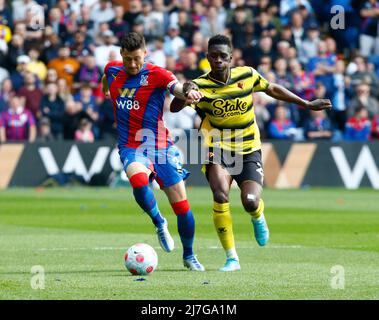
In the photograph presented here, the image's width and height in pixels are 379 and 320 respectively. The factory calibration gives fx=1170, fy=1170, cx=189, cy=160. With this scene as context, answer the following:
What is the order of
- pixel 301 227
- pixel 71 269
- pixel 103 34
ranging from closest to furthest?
1. pixel 71 269
2. pixel 301 227
3. pixel 103 34

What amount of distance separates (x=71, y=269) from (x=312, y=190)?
1448cm

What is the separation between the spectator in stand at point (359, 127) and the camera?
87.4 ft

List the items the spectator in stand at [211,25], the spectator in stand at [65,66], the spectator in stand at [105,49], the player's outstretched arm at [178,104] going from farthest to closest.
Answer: the spectator in stand at [211,25]
the spectator in stand at [65,66]
the spectator in stand at [105,49]
the player's outstretched arm at [178,104]

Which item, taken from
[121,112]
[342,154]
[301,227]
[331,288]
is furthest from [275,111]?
[331,288]

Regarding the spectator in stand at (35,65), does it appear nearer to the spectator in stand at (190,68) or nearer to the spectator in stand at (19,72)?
the spectator in stand at (19,72)

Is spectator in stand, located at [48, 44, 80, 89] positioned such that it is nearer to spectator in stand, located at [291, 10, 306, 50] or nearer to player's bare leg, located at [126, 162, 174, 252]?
spectator in stand, located at [291, 10, 306, 50]

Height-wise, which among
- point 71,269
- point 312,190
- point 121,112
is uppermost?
point 121,112

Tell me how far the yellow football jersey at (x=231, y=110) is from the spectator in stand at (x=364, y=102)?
49.0 feet

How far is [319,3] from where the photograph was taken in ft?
98.5

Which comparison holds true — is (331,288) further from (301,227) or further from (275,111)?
(275,111)

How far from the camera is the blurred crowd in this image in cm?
2669

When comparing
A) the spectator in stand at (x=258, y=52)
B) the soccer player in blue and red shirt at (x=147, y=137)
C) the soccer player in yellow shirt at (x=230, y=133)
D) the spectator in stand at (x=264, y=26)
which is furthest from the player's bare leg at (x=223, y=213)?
the spectator in stand at (x=264, y=26)

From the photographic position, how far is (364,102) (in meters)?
27.0

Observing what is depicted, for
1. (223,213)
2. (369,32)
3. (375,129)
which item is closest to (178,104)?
(223,213)
